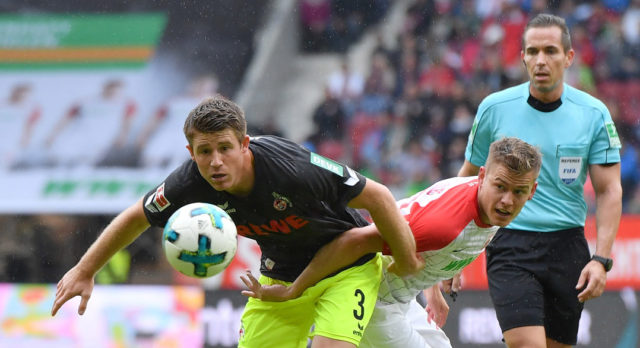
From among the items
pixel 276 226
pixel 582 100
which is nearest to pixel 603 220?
pixel 582 100

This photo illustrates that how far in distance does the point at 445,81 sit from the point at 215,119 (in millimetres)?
9266

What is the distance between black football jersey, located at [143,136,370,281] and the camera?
4.54 meters

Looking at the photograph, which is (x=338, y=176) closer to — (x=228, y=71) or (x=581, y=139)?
(x=581, y=139)

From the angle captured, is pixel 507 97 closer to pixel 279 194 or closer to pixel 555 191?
pixel 555 191

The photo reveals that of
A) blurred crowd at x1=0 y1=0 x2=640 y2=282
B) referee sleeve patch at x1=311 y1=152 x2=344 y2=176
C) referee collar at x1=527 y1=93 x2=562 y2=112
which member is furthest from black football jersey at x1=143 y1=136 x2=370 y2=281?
blurred crowd at x1=0 y1=0 x2=640 y2=282

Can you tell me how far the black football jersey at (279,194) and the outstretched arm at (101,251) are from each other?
95mm

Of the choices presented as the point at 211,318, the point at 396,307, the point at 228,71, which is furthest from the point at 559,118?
the point at 228,71

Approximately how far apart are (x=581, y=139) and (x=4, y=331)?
6.00m

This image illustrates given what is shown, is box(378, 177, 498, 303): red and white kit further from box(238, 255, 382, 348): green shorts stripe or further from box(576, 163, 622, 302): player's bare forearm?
box(576, 163, 622, 302): player's bare forearm

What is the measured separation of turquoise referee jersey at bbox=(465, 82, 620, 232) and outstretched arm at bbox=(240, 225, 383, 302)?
1.03 m

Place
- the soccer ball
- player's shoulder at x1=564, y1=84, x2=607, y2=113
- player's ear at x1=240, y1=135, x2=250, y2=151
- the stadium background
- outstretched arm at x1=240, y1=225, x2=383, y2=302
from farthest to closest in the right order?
1. the stadium background
2. player's shoulder at x1=564, y1=84, x2=607, y2=113
3. outstretched arm at x1=240, y1=225, x2=383, y2=302
4. player's ear at x1=240, y1=135, x2=250, y2=151
5. the soccer ball

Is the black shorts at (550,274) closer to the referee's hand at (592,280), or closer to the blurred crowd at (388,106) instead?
the referee's hand at (592,280)

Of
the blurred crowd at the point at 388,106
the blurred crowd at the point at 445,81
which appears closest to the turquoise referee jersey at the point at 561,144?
the blurred crowd at the point at 388,106

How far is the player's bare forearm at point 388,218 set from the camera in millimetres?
4566
